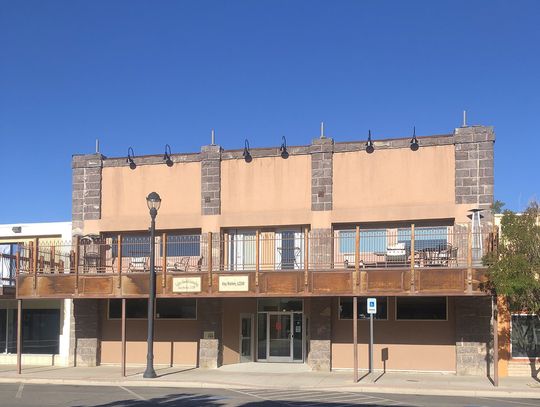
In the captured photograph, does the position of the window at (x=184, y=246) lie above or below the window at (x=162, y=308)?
above

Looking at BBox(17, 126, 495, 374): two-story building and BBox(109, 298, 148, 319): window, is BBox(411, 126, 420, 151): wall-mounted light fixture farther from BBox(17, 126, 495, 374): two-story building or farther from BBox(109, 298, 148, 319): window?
BBox(109, 298, 148, 319): window

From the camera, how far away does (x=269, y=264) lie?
80.8ft

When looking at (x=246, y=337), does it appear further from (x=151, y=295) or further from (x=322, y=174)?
(x=322, y=174)

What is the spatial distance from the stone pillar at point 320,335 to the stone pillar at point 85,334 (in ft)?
27.9

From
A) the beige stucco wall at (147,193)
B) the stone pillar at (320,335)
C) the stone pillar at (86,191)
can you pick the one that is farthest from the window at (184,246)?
the stone pillar at (320,335)

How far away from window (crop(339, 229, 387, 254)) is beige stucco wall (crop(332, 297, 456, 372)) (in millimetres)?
1966

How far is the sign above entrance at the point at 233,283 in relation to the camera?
2314cm

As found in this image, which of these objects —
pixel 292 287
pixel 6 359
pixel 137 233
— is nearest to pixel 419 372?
pixel 292 287

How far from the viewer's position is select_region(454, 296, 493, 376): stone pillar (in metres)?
23.1

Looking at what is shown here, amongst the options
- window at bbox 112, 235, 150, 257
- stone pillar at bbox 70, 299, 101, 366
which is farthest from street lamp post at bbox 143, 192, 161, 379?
stone pillar at bbox 70, 299, 101, 366

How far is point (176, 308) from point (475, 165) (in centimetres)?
1240

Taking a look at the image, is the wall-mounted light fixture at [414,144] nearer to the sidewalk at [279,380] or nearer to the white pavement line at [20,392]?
the sidewalk at [279,380]

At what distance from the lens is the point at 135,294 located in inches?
942

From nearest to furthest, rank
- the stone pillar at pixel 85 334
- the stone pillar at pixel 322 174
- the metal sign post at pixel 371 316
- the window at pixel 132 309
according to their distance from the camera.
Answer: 1. the metal sign post at pixel 371 316
2. the stone pillar at pixel 322 174
3. the stone pillar at pixel 85 334
4. the window at pixel 132 309
